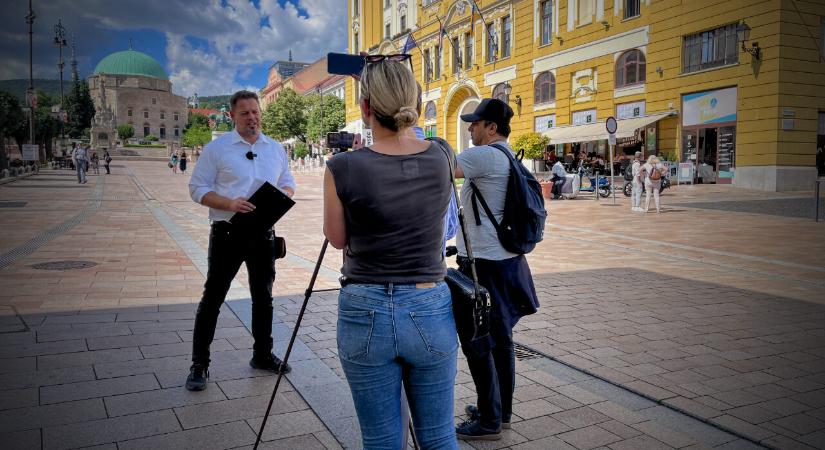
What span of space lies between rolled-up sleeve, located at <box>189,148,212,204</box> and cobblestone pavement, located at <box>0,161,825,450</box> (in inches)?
51.0

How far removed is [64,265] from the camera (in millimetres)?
8359

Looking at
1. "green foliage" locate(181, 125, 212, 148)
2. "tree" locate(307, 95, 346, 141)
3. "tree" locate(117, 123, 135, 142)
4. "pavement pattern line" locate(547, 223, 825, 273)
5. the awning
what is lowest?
"pavement pattern line" locate(547, 223, 825, 273)

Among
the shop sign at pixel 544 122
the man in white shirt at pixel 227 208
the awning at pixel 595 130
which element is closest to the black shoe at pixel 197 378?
the man in white shirt at pixel 227 208

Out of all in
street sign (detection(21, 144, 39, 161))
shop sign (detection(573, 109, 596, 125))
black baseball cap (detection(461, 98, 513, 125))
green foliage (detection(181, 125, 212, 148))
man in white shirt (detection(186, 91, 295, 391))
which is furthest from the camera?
green foliage (detection(181, 125, 212, 148))

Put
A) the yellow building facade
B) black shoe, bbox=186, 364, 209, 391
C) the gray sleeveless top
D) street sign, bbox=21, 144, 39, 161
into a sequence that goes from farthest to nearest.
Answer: street sign, bbox=21, 144, 39, 161, the yellow building facade, black shoe, bbox=186, 364, 209, 391, the gray sleeveless top

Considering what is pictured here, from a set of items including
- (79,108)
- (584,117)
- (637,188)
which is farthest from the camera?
(79,108)

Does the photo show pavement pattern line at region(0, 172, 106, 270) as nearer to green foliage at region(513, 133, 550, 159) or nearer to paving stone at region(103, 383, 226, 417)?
paving stone at region(103, 383, 226, 417)

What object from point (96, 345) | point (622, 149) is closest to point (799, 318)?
point (96, 345)

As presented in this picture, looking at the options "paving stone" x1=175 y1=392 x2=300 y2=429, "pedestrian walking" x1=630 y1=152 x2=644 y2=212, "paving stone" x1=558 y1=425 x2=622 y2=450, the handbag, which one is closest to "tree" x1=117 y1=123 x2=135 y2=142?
"pedestrian walking" x1=630 y1=152 x2=644 y2=212

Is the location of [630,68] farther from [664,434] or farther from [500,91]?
[664,434]

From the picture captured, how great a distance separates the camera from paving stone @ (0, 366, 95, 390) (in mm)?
4012

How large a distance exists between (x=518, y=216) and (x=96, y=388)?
2.93 meters

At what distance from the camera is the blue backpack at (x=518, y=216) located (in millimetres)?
3223

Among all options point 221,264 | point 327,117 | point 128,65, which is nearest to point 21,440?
point 221,264
